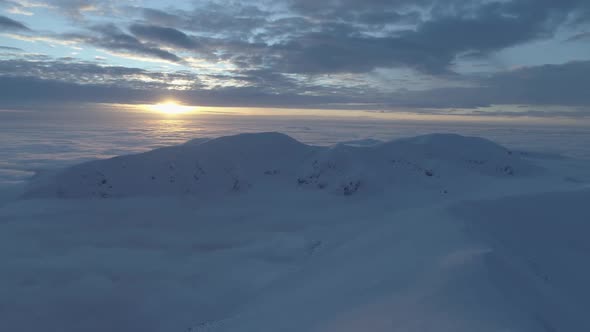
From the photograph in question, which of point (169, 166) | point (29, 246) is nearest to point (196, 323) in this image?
point (29, 246)

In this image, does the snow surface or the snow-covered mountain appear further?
the snow-covered mountain

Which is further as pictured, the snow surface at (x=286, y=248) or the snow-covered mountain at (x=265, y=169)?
the snow-covered mountain at (x=265, y=169)

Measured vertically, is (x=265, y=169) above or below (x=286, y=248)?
above

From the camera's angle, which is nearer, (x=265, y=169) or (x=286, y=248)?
(x=286, y=248)
